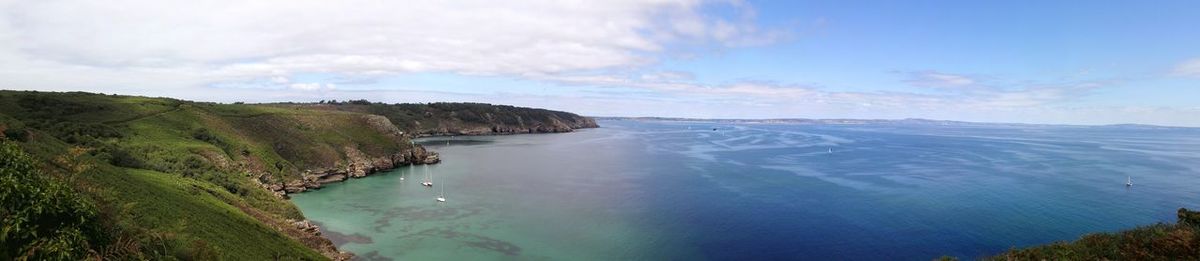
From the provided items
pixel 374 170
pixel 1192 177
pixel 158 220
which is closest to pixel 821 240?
pixel 158 220

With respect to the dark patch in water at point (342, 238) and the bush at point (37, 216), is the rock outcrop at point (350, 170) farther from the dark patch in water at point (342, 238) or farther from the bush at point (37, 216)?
the bush at point (37, 216)

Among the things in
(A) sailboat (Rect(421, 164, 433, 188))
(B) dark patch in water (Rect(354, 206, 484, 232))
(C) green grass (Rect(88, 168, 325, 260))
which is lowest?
(B) dark patch in water (Rect(354, 206, 484, 232))

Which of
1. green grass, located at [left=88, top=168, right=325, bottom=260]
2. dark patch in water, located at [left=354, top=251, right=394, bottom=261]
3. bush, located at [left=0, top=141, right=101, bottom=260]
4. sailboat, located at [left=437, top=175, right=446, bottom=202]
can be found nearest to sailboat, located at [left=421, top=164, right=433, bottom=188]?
sailboat, located at [left=437, top=175, right=446, bottom=202]

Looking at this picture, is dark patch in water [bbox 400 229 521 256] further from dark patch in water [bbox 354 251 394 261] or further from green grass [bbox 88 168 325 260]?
green grass [bbox 88 168 325 260]

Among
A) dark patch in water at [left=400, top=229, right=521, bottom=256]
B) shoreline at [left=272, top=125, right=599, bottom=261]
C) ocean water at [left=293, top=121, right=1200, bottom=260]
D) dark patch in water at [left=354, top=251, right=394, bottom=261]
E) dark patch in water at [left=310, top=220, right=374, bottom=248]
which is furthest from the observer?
ocean water at [left=293, top=121, right=1200, bottom=260]

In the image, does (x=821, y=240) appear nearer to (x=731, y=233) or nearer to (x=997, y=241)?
(x=731, y=233)

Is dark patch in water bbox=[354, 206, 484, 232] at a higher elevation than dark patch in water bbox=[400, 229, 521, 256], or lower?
higher

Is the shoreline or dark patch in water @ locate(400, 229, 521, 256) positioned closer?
the shoreline

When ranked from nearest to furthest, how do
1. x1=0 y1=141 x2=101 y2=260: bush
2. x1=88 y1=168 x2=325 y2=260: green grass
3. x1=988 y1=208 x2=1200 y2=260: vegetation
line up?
x1=0 y1=141 x2=101 y2=260: bush < x1=988 y1=208 x2=1200 y2=260: vegetation < x1=88 y1=168 x2=325 y2=260: green grass
